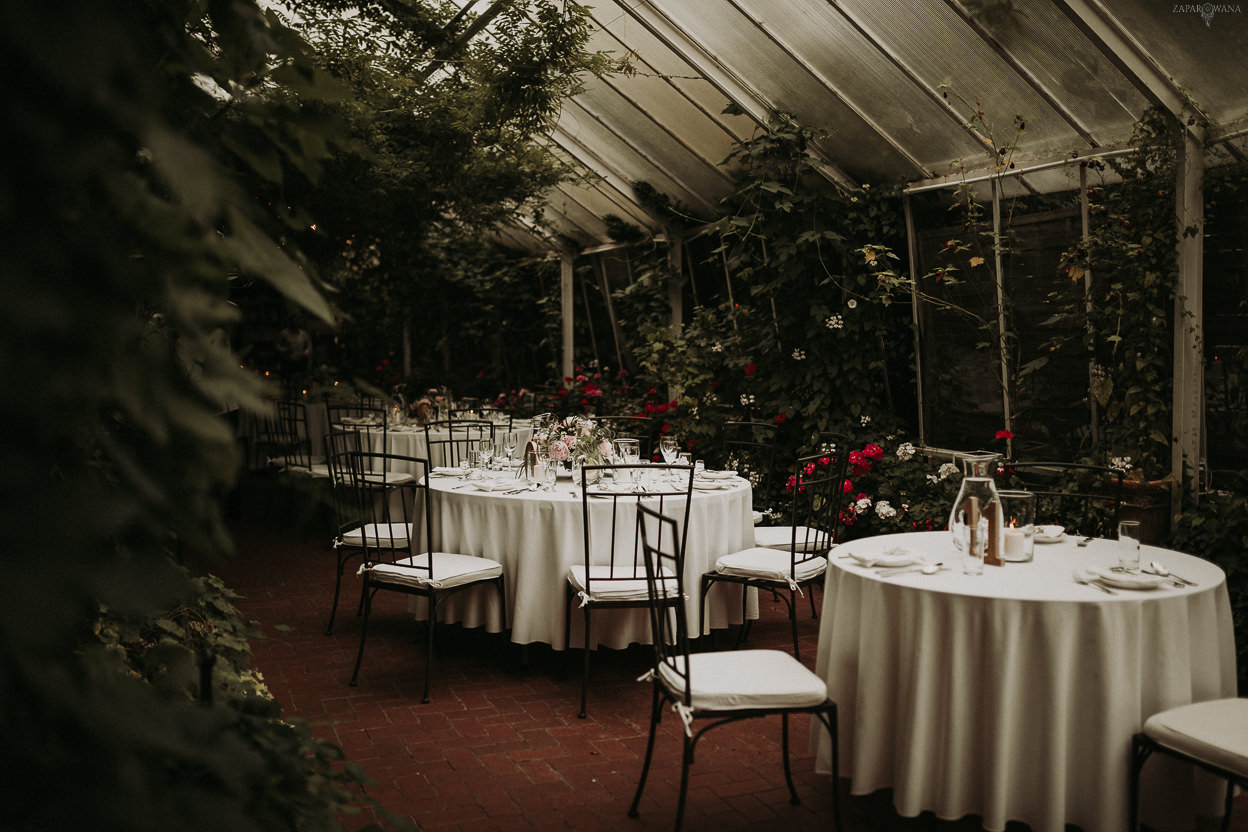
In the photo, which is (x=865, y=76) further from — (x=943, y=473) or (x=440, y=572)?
(x=440, y=572)

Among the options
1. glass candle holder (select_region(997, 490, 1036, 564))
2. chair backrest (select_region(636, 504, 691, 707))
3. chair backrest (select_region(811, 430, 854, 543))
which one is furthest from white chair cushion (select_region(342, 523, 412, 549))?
glass candle holder (select_region(997, 490, 1036, 564))

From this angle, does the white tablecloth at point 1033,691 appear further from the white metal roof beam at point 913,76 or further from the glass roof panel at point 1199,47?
the white metal roof beam at point 913,76

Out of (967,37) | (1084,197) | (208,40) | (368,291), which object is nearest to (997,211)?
(1084,197)

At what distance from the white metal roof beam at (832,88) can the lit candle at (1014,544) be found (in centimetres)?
440

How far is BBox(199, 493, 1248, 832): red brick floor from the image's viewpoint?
11.2 feet

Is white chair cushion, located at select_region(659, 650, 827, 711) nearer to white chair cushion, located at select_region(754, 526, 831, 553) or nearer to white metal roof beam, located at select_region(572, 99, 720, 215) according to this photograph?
white chair cushion, located at select_region(754, 526, 831, 553)

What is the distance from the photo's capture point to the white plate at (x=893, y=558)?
3338 mm

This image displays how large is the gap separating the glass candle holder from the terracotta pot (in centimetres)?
216

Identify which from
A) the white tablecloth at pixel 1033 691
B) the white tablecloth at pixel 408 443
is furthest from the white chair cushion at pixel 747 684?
the white tablecloth at pixel 408 443

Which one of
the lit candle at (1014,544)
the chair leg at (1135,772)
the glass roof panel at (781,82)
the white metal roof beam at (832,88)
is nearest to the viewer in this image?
the chair leg at (1135,772)

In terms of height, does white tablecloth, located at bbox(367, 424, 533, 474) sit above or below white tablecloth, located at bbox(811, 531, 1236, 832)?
above

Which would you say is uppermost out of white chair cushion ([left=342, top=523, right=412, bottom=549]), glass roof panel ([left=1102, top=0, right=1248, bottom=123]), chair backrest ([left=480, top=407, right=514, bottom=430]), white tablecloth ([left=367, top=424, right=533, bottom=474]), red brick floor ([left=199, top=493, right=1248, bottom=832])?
glass roof panel ([left=1102, top=0, right=1248, bottom=123])

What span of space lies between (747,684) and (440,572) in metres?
2.08

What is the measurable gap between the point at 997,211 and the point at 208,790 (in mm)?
6893
